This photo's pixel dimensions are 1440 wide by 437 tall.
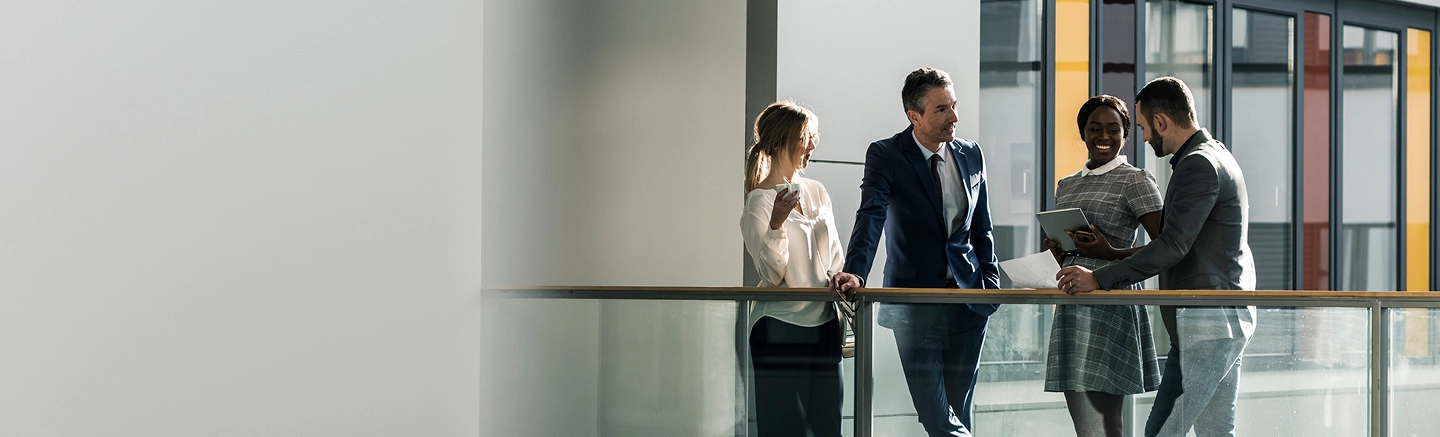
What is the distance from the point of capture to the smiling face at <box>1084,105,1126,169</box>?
368 centimetres

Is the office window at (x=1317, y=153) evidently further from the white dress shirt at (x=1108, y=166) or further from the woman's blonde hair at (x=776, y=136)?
the woman's blonde hair at (x=776, y=136)

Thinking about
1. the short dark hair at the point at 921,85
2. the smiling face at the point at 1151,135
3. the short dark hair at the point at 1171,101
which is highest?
the short dark hair at the point at 921,85

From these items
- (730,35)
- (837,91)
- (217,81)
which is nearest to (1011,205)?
(837,91)

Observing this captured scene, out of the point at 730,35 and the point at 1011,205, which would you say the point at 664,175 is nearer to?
the point at 730,35

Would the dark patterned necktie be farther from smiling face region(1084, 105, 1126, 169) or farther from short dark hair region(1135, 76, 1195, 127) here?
short dark hair region(1135, 76, 1195, 127)

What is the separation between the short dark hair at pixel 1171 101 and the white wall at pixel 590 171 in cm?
237

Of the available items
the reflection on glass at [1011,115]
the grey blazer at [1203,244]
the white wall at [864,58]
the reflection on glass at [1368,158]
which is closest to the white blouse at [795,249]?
the grey blazer at [1203,244]

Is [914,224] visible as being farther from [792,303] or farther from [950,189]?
[792,303]

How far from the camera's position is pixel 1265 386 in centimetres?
323

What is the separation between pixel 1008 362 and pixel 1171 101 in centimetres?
95

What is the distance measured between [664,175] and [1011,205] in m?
2.43

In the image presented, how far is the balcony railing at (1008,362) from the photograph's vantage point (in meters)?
3.18

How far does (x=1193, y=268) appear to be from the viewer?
3.22 metres

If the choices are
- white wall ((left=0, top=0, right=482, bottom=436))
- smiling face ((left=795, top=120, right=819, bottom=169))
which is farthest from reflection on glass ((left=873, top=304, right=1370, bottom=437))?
white wall ((left=0, top=0, right=482, bottom=436))
